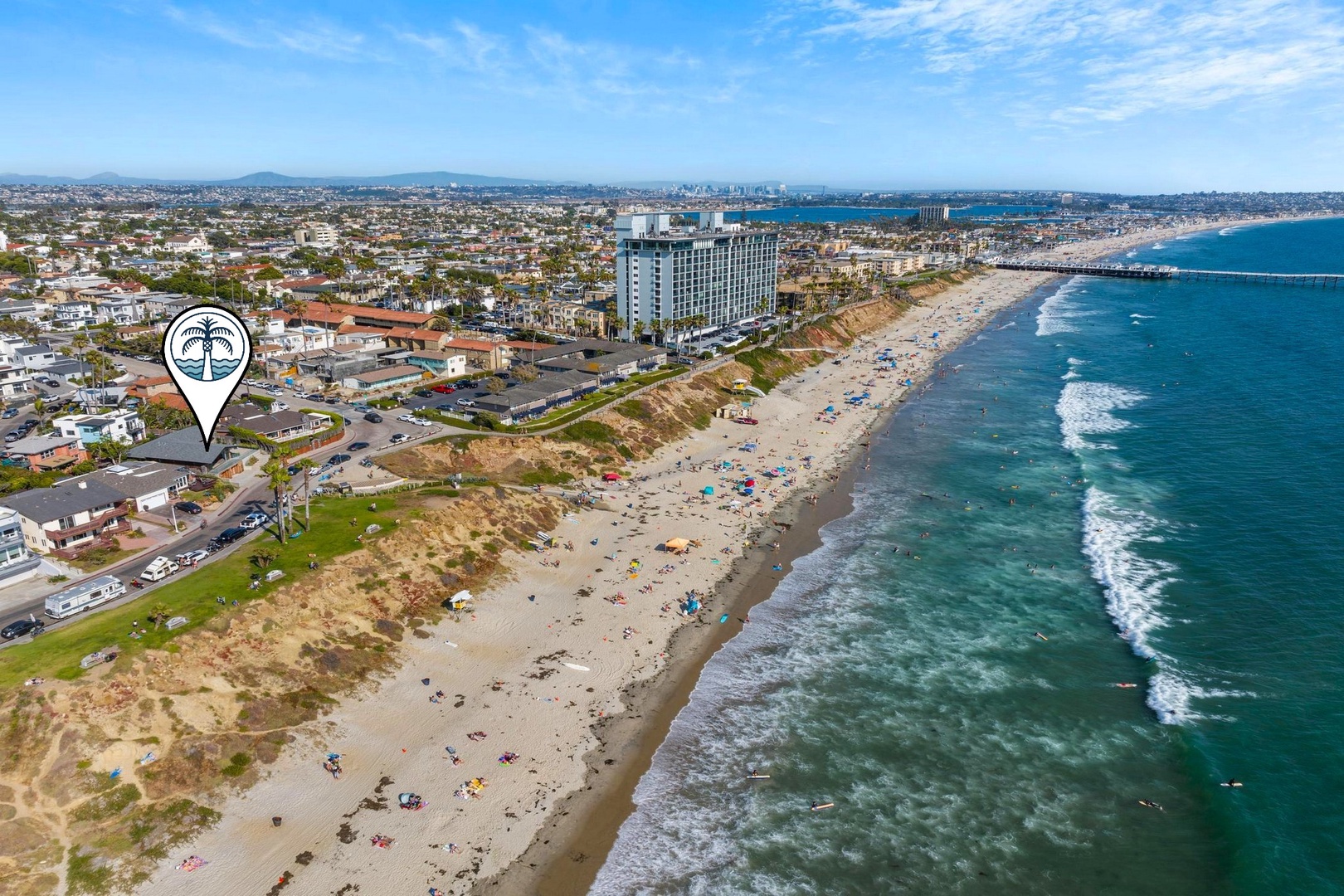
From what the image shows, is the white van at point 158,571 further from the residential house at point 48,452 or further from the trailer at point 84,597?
the residential house at point 48,452

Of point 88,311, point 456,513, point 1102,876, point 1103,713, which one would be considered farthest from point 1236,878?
point 88,311

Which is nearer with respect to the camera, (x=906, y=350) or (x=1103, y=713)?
(x=1103, y=713)

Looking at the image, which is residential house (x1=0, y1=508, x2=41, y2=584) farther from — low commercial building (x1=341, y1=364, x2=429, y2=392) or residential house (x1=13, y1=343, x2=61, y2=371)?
residential house (x1=13, y1=343, x2=61, y2=371)

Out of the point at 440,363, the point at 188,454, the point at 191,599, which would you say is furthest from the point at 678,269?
the point at 191,599

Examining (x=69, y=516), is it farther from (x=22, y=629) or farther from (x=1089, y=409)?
(x=1089, y=409)

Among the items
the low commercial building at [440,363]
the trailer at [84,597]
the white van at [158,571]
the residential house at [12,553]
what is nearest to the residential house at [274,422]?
the residential house at [12,553]

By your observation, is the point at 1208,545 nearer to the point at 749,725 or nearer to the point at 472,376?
the point at 749,725
